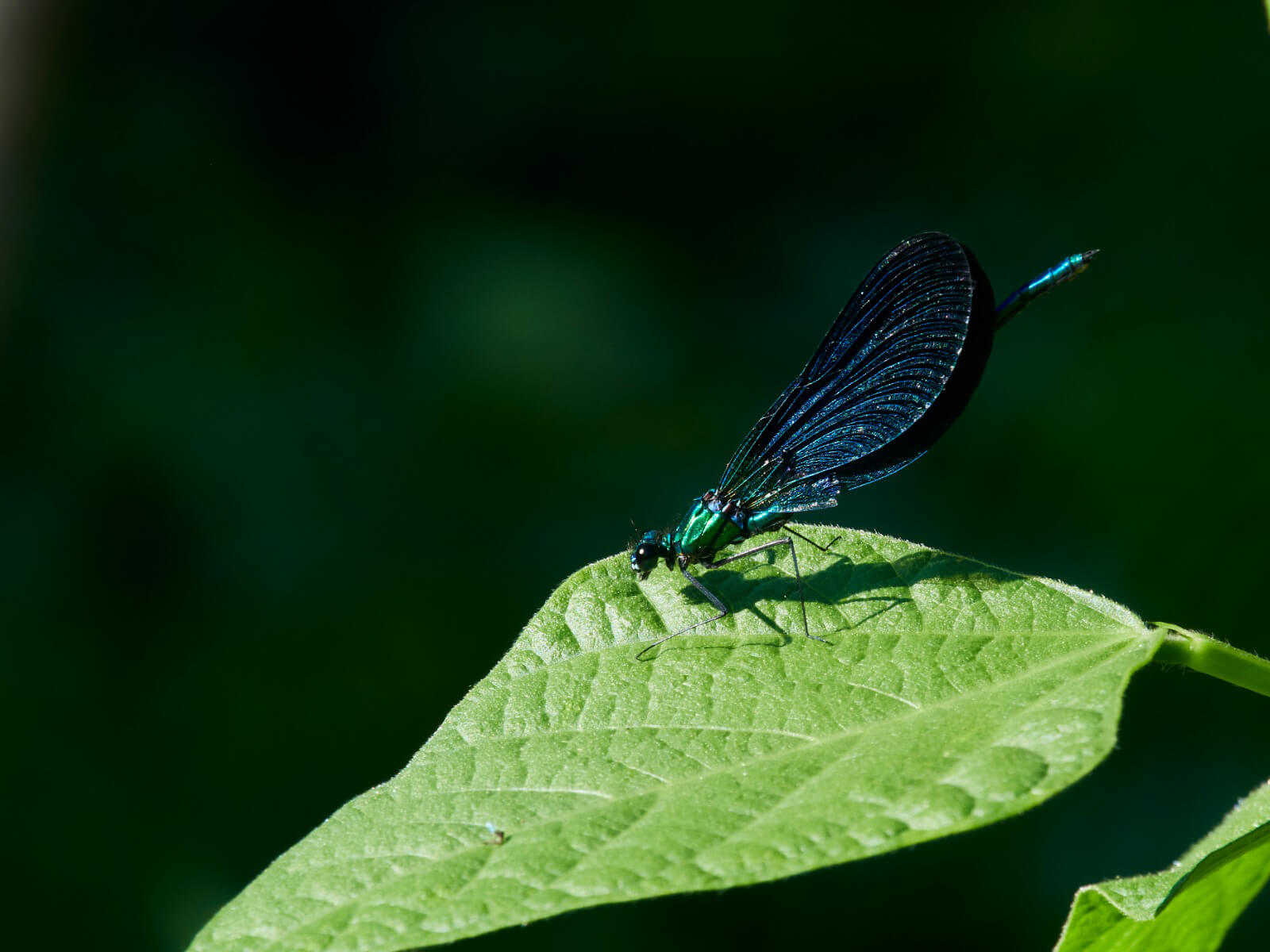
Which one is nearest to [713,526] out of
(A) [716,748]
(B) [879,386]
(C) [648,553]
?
(C) [648,553]

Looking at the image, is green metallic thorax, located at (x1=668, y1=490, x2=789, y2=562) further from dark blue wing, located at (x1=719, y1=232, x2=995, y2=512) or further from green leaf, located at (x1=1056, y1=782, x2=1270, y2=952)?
green leaf, located at (x1=1056, y1=782, x2=1270, y2=952)

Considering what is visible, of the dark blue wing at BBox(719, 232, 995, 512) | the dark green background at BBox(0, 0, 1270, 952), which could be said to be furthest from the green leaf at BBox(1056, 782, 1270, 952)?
the dark green background at BBox(0, 0, 1270, 952)

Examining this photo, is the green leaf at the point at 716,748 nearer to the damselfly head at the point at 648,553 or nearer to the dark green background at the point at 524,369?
the damselfly head at the point at 648,553

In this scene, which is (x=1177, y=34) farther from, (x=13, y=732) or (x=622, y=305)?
(x=13, y=732)

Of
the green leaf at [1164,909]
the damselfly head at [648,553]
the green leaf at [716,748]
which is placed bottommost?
the green leaf at [1164,909]

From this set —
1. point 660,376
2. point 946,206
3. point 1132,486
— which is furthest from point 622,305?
point 1132,486

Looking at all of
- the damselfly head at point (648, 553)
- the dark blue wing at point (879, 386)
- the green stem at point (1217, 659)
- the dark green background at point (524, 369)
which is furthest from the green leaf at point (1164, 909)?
the dark green background at point (524, 369)

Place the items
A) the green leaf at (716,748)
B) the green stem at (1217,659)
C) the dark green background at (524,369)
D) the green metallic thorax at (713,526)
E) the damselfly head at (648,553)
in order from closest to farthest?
the green leaf at (716,748) < the green stem at (1217,659) < the damselfly head at (648,553) < the green metallic thorax at (713,526) < the dark green background at (524,369)
